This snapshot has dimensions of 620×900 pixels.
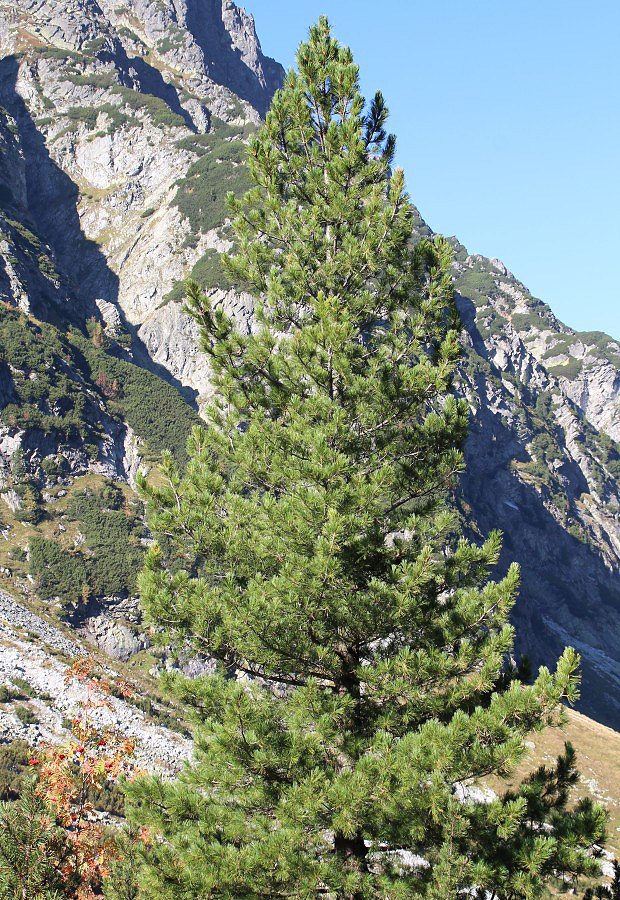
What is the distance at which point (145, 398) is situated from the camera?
80.6 m

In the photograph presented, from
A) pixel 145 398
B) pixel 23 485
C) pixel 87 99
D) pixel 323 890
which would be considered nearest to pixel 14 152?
pixel 87 99

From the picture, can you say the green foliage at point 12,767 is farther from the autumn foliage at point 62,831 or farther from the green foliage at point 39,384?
the green foliage at point 39,384

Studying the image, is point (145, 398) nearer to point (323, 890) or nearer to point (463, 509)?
point (463, 509)

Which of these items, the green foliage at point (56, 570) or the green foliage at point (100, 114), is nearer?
the green foliage at point (56, 570)

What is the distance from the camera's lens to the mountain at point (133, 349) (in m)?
59.0

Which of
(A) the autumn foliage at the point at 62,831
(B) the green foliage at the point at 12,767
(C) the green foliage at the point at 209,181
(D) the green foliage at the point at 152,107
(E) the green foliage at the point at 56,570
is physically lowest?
(E) the green foliage at the point at 56,570

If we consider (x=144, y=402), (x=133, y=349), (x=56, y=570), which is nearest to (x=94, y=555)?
(x=56, y=570)

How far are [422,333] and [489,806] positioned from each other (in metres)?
5.97

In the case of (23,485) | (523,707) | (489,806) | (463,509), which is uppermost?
(463,509)

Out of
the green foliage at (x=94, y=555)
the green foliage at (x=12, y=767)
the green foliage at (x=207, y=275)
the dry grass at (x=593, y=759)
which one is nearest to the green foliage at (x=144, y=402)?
the green foliage at (x=94, y=555)

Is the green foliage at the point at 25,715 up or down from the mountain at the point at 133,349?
down

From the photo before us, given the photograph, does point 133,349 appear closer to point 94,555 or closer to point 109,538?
point 109,538

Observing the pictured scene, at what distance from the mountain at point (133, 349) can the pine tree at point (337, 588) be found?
929 inches

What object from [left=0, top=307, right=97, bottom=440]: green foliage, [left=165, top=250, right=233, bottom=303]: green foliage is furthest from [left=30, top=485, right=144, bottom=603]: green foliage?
[left=165, top=250, right=233, bottom=303]: green foliage
